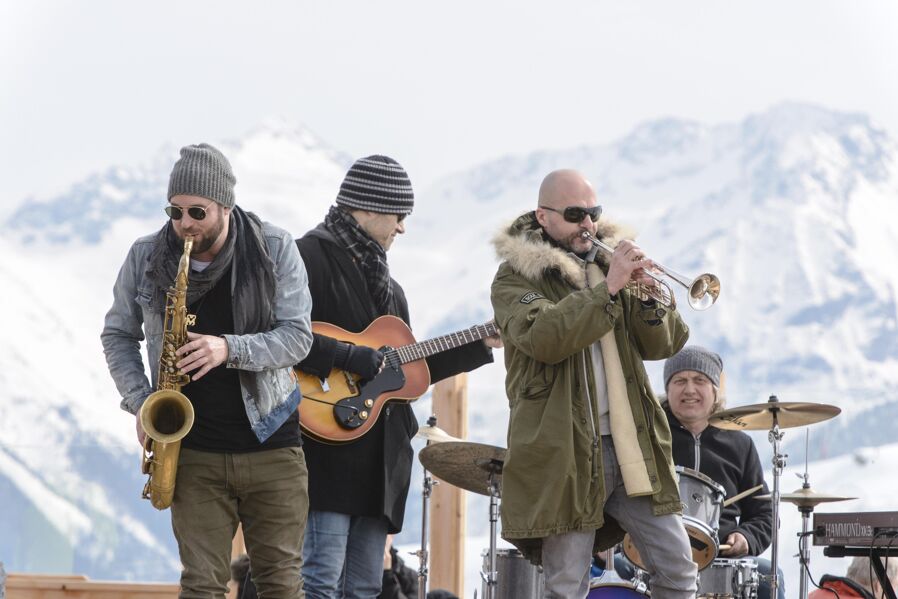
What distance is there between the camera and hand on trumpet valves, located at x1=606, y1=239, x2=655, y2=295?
13.0 ft

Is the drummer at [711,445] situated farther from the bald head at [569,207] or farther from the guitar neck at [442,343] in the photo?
the bald head at [569,207]

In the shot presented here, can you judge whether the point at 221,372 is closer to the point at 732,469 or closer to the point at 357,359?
the point at 357,359

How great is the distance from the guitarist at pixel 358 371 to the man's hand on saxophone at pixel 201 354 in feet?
3.18

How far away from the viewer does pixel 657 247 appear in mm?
87125

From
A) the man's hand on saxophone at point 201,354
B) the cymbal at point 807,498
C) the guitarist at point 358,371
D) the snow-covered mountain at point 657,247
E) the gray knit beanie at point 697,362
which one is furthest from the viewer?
the snow-covered mountain at point 657,247

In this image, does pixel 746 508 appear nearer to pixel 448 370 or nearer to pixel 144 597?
pixel 448 370

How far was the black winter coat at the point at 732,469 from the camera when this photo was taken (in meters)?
6.20

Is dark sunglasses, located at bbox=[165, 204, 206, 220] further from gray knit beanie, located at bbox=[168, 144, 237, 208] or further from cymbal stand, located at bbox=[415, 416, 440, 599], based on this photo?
cymbal stand, located at bbox=[415, 416, 440, 599]

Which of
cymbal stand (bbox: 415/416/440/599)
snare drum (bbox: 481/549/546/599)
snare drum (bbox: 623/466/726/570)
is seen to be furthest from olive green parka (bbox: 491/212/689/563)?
cymbal stand (bbox: 415/416/440/599)

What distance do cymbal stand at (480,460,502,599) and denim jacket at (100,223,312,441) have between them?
5.80ft

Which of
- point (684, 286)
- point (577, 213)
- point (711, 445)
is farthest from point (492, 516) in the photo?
point (684, 286)

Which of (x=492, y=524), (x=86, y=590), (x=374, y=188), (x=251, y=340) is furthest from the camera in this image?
(x=86, y=590)

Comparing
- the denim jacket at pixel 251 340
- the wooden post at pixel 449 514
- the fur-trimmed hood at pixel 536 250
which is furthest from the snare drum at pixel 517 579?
the denim jacket at pixel 251 340

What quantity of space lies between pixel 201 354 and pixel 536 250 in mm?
1151
